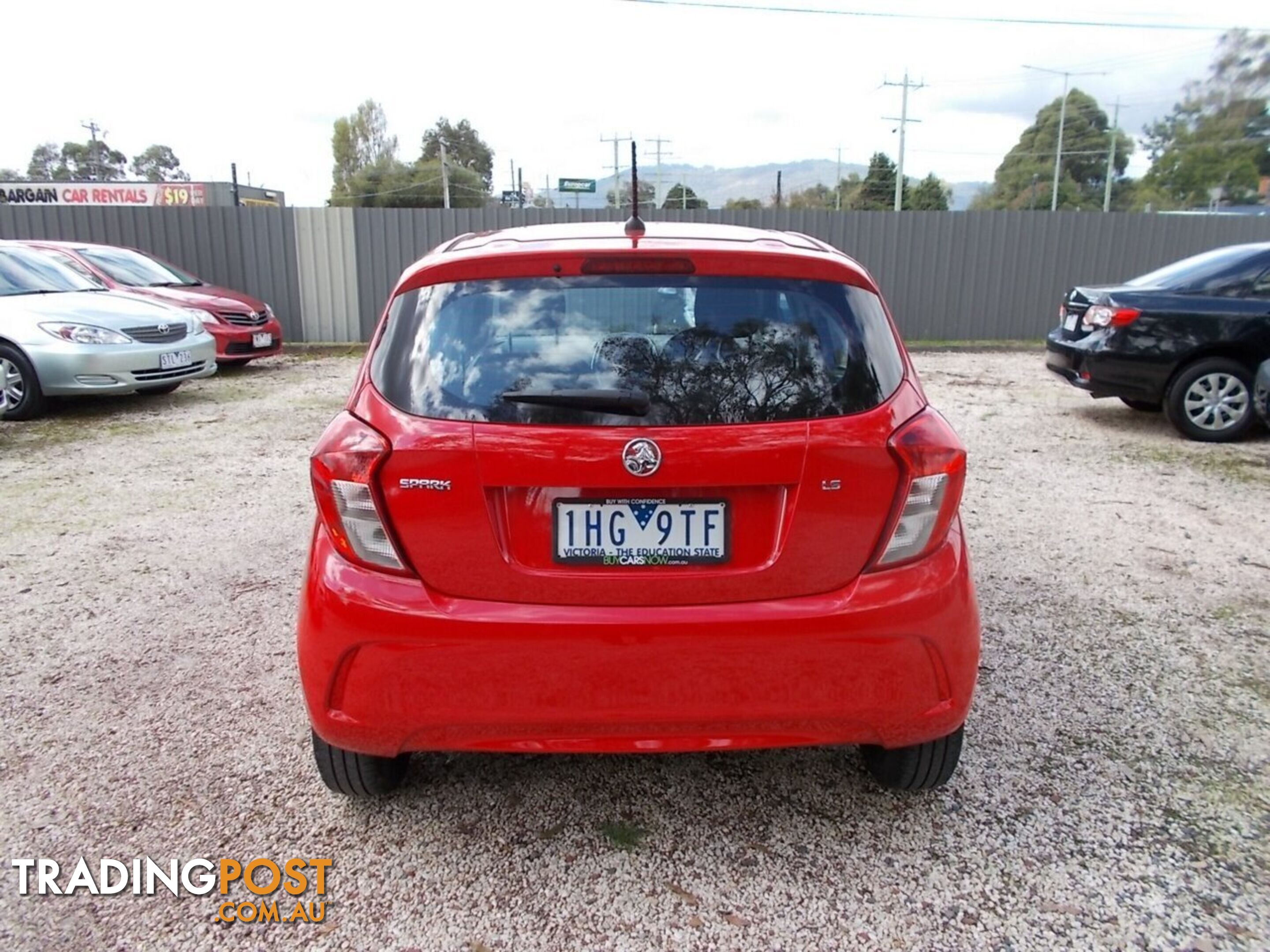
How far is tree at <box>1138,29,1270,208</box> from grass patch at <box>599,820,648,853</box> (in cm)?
7034

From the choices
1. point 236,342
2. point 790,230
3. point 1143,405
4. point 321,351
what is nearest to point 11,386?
point 236,342

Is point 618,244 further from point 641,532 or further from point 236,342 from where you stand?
point 236,342

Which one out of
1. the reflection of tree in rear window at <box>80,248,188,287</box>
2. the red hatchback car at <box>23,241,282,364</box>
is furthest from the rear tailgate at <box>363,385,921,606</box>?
the reflection of tree in rear window at <box>80,248,188,287</box>

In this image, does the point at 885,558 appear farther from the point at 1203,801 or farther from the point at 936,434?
the point at 1203,801

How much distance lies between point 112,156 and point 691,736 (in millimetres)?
97613

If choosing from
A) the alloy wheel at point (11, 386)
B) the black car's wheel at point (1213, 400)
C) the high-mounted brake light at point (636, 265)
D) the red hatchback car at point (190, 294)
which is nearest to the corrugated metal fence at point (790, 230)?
the red hatchback car at point (190, 294)

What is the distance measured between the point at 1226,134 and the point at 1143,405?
70.4m

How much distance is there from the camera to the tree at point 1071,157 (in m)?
76.6

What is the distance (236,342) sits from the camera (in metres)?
10.6

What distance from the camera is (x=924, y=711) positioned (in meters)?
2.16

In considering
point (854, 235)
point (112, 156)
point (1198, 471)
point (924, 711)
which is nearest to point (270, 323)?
point (854, 235)

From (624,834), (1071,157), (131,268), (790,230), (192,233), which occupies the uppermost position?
(1071,157)

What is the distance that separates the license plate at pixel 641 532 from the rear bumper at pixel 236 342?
963cm

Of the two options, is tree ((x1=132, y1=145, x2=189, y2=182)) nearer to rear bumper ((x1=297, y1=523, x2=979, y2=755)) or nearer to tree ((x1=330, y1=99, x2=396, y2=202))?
tree ((x1=330, y1=99, x2=396, y2=202))
